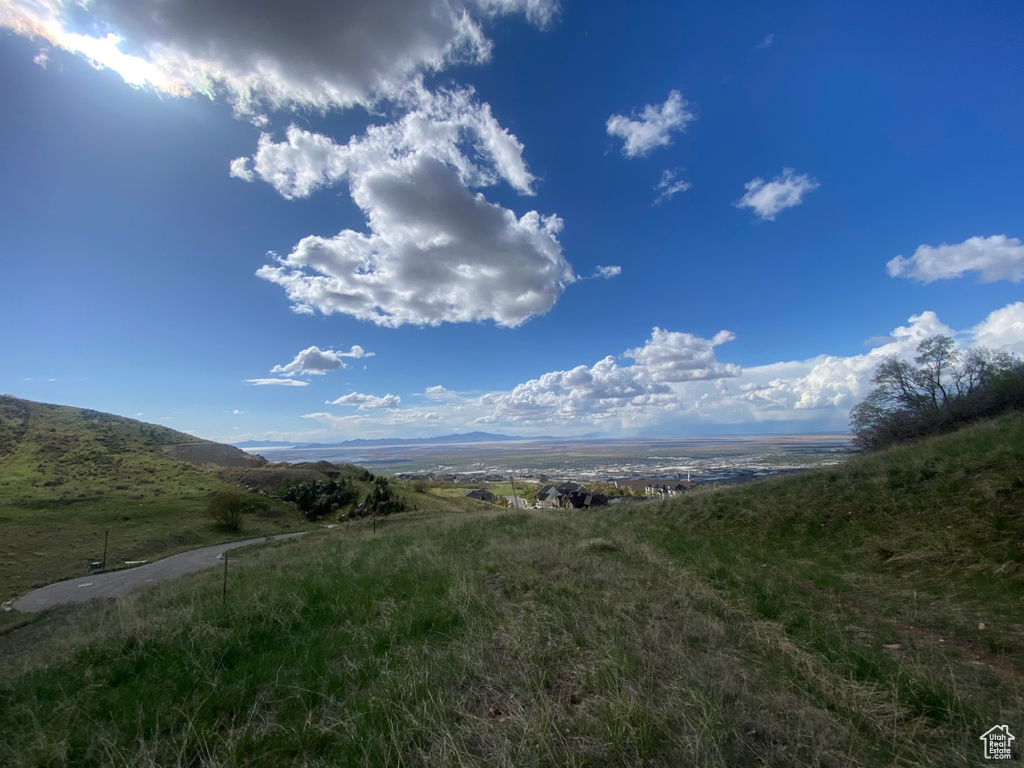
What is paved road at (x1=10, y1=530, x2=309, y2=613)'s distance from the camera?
17078mm

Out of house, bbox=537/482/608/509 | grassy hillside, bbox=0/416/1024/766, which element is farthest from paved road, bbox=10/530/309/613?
house, bbox=537/482/608/509

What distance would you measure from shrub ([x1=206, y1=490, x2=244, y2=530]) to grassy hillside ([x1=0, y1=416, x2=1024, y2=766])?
34606mm

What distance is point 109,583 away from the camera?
1980 centimetres

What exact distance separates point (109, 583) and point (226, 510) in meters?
17.5

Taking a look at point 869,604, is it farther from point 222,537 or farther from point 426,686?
point 222,537

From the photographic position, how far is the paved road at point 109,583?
17.1 meters

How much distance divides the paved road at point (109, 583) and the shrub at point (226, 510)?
956cm

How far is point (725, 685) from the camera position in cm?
329

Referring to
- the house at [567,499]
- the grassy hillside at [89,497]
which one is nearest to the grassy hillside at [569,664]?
the grassy hillside at [89,497]

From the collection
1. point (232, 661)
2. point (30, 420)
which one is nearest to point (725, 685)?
point (232, 661)

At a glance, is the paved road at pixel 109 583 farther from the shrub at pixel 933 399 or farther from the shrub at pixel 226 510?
the shrub at pixel 933 399

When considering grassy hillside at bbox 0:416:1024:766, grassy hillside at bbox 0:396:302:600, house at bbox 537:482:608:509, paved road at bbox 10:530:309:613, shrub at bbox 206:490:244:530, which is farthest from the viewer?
house at bbox 537:482:608:509

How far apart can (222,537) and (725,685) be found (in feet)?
135

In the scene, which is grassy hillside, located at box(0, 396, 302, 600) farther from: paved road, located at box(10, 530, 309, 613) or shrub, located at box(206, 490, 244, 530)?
paved road, located at box(10, 530, 309, 613)
